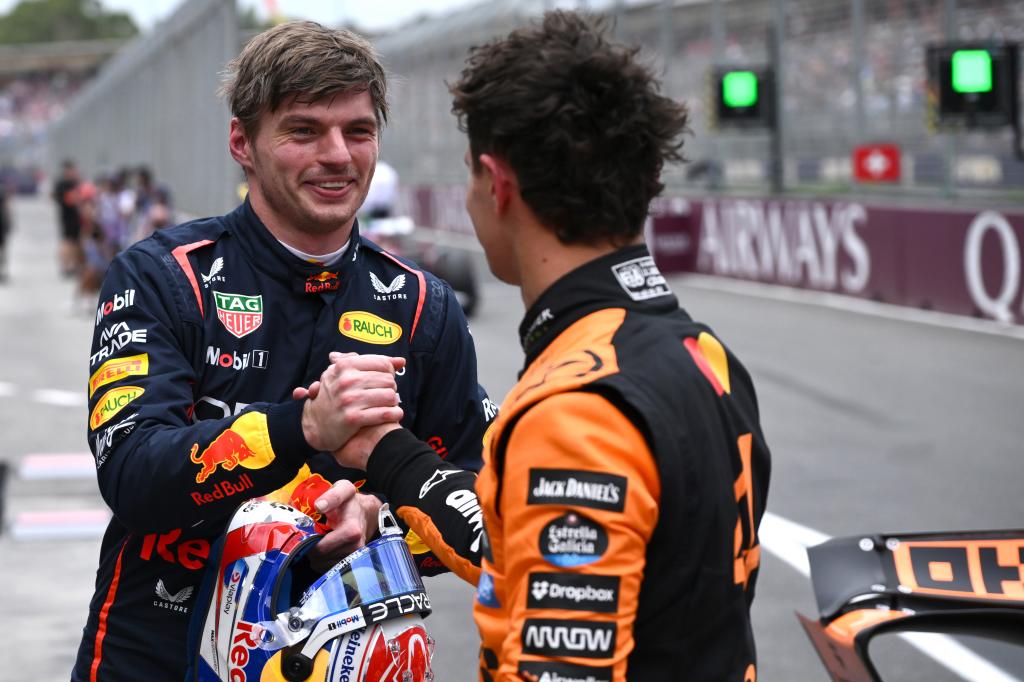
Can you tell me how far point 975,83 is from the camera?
15.2 m

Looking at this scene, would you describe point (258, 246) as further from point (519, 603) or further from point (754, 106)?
point (754, 106)

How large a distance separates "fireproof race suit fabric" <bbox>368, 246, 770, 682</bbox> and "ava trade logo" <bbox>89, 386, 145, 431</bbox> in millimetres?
752

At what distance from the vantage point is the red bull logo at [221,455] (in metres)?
2.39

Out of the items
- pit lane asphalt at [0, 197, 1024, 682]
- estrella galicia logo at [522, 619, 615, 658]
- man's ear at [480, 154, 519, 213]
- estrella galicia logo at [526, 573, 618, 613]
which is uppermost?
man's ear at [480, 154, 519, 213]

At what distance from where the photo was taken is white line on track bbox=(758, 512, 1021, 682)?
205 inches

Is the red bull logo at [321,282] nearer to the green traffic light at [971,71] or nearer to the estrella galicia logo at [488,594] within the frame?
the estrella galicia logo at [488,594]

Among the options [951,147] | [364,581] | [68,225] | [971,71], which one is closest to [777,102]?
[951,147]

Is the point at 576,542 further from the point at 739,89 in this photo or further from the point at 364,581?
the point at 739,89

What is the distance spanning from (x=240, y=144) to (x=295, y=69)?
0.24 metres

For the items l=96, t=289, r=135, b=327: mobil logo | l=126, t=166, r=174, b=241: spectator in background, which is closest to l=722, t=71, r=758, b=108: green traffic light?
l=126, t=166, r=174, b=241: spectator in background

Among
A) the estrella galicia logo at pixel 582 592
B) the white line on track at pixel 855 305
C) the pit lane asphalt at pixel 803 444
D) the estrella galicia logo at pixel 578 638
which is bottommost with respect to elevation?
the white line on track at pixel 855 305

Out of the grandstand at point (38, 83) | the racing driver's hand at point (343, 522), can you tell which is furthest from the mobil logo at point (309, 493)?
the grandstand at point (38, 83)

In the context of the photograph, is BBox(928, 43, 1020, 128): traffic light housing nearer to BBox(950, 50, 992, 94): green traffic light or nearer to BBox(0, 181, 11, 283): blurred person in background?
BBox(950, 50, 992, 94): green traffic light

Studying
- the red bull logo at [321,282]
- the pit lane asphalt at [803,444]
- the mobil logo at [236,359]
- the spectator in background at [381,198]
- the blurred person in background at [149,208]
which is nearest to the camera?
the mobil logo at [236,359]
